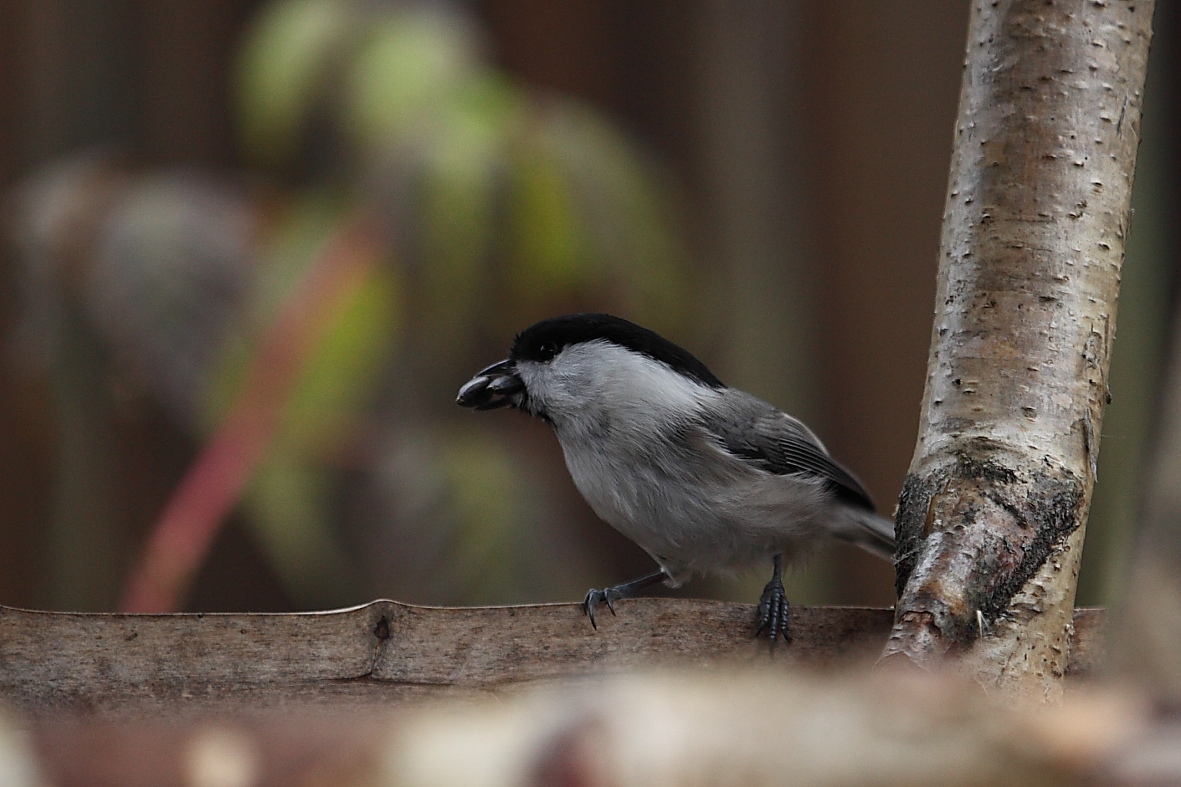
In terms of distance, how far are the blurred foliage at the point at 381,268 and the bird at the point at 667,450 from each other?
0.35m

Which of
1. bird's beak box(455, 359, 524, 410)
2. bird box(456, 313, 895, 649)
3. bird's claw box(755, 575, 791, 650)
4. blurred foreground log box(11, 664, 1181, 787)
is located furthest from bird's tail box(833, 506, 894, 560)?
blurred foreground log box(11, 664, 1181, 787)

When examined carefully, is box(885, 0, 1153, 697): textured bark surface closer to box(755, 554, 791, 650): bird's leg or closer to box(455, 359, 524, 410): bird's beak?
box(755, 554, 791, 650): bird's leg

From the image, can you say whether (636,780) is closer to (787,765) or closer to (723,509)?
(787,765)

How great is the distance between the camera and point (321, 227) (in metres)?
1.56

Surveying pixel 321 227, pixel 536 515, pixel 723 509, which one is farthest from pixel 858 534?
pixel 321 227

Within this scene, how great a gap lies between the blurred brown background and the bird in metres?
0.45

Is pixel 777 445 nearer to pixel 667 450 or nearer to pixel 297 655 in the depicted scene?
pixel 667 450

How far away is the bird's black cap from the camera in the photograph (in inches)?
44.6

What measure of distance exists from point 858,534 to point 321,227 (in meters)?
0.83

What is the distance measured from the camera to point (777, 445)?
3.96 ft

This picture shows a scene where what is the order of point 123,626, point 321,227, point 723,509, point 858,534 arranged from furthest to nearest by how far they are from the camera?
point 321,227 → point 858,534 → point 723,509 → point 123,626

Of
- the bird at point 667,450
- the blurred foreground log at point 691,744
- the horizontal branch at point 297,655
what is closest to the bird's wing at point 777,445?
the bird at point 667,450

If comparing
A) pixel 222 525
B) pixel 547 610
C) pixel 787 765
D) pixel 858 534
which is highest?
pixel 787 765

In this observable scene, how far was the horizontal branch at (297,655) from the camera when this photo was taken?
586 millimetres
